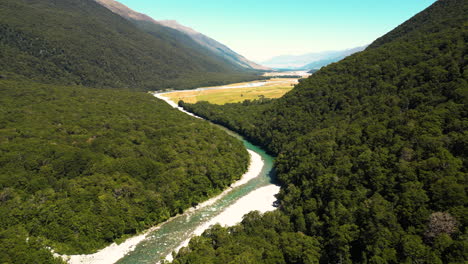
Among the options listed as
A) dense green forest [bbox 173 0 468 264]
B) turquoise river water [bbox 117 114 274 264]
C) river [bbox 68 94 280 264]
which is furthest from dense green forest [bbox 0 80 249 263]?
dense green forest [bbox 173 0 468 264]

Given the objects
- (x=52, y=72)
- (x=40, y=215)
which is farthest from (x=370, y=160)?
(x=52, y=72)

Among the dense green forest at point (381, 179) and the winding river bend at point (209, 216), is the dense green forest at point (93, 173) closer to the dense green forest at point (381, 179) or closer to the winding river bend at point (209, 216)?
the winding river bend at point (209, 216)

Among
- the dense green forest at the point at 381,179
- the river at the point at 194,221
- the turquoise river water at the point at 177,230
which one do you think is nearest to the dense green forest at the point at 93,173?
the river at the point at 194,221

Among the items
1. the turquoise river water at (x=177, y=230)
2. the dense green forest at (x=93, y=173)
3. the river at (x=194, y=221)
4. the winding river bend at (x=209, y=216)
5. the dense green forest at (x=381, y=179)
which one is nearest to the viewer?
the dense green forest at (x=381, y=179)

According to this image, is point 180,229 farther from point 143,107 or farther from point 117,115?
point 143,107

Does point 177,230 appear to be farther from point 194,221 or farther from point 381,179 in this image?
point 381,179

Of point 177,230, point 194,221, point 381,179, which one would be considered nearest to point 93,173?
point 177,230
